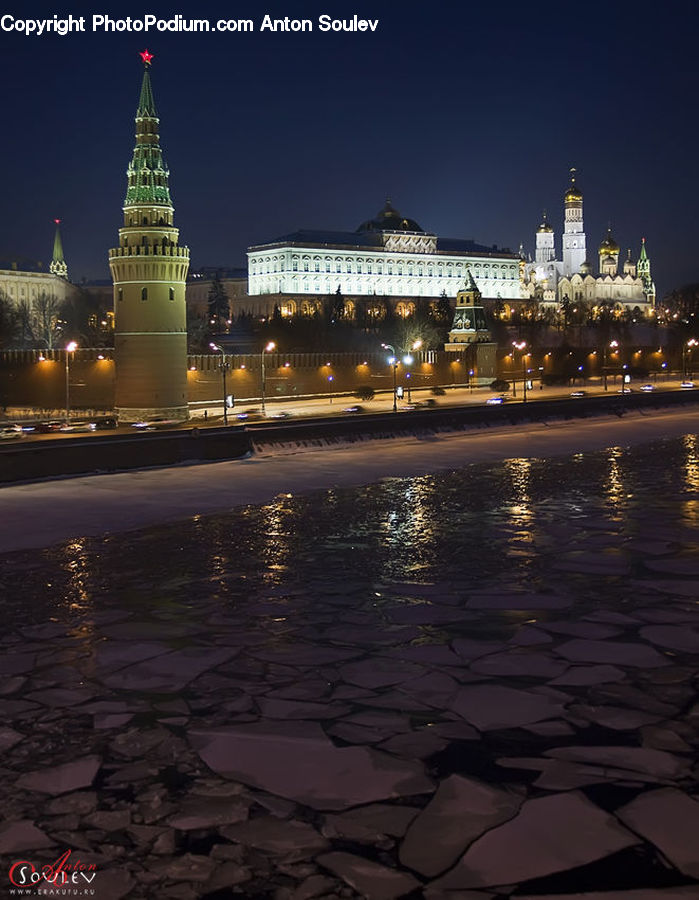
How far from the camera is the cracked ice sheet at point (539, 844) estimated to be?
564 cm

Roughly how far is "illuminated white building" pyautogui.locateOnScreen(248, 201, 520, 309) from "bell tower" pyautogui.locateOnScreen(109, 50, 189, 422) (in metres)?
73.8

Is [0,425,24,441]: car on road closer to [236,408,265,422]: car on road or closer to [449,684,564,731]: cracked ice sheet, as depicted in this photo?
[236,408,265,422]: car on road

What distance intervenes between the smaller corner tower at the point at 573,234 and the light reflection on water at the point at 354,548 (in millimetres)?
152580

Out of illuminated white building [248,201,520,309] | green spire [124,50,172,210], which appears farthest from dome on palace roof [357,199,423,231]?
green spire [124,50,172,210]

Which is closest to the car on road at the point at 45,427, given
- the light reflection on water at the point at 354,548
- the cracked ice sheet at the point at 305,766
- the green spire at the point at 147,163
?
the green spire at the point at 147,163

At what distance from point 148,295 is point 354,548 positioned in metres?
35.4

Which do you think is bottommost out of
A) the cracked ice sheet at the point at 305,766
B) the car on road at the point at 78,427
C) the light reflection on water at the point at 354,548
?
the cracked ice sheet at the point at 305,766

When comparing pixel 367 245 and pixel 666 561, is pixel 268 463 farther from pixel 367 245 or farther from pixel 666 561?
pixel 367 245

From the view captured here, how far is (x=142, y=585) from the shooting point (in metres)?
12.7

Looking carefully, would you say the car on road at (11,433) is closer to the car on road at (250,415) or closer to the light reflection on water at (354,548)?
the car on road at (250,415)

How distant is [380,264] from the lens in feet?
446
